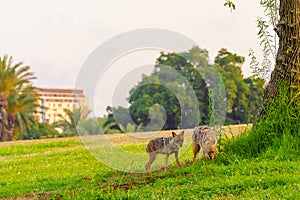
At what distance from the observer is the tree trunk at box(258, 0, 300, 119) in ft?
28.8

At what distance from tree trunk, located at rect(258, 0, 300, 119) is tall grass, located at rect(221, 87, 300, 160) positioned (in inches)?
7.2

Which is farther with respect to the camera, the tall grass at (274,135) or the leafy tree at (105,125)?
the leafy tree at (105,125)

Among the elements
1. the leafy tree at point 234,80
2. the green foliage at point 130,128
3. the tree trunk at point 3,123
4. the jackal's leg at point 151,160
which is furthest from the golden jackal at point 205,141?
the tree trunk at point 3,123

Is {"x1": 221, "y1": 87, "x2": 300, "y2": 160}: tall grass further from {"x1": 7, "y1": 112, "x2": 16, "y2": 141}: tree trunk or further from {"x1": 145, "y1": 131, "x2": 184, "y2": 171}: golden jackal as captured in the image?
{"x1": 7, "y1": 112, "x2": 16, "y2": 141}: tree trunk

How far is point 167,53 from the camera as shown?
874 centimetres

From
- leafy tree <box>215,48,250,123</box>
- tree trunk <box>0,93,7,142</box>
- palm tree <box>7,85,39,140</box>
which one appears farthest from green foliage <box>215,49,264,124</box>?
tree trunk <box>0,93,7,142</box>

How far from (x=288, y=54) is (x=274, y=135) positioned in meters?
1.54

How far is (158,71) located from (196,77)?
98cm

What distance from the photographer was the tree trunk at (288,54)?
8.79 meters

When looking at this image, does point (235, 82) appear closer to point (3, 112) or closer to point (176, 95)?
point (3, 112)

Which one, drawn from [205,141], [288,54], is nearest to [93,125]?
[205,141]

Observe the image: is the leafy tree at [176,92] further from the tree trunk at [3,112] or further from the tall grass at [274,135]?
the tree trunk at [3,112]

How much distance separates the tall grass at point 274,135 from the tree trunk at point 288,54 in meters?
0.18

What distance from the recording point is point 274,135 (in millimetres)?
8344
